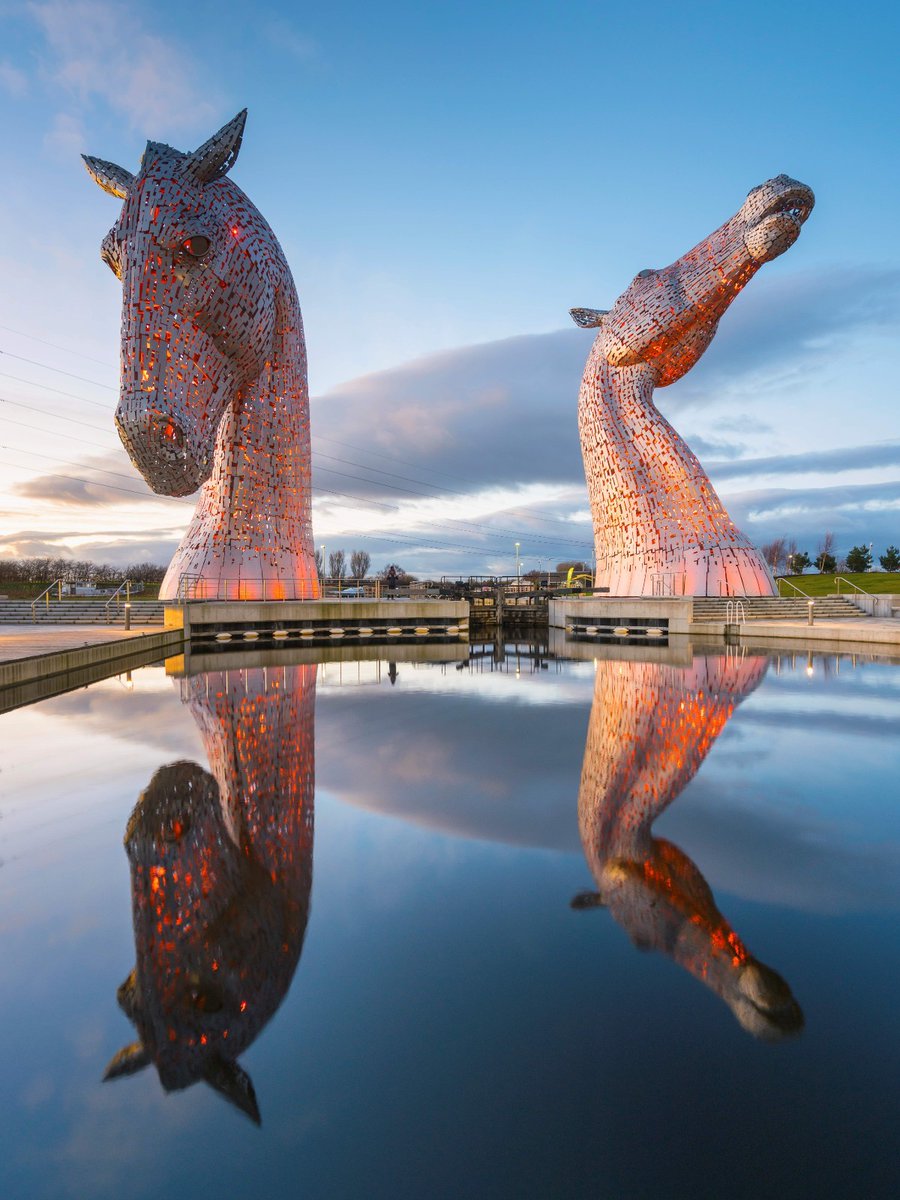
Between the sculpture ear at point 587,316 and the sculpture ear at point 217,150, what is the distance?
15.1 m

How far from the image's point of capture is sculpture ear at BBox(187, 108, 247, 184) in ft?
33.0

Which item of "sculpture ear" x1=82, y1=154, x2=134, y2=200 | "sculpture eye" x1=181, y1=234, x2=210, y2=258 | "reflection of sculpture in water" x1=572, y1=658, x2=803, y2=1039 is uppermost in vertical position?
"sculpture ear" x1=82, y1=154, x2=134, y2=200

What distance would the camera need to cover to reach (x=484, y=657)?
14.9m

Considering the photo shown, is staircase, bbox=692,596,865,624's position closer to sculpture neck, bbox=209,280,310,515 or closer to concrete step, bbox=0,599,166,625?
sculpture neck, bbox=209,280,310,515

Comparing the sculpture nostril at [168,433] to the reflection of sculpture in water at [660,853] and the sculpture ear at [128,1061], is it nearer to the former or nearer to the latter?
the reflection of sculpture in water at [660,853]

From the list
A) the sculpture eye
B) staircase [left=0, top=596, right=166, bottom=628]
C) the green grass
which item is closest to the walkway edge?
staircase [left=0, top=596, right=166, bottom=628]

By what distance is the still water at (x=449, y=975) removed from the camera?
5.50 feet

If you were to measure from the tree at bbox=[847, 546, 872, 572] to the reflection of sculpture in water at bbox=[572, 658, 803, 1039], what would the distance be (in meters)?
50.1

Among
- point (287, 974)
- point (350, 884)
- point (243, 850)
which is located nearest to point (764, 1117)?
point (287, 974)

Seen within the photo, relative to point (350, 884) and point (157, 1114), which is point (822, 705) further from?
point (157, 1114)

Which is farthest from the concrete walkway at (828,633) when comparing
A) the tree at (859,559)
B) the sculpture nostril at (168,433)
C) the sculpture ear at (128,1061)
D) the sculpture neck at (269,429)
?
the tree at (859,559)

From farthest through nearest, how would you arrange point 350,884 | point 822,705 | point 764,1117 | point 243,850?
point 822,705 < point 243,850 < point 350,884 < point 764,1117

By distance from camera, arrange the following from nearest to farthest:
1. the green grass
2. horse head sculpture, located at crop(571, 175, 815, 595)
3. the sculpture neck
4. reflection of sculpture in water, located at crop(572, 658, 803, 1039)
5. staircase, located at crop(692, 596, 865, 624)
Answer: reflection of sculpture in water, located at crop(572, 658, 803, 1039)
the sculpture neck
staircase, located at crop(692, 596, 865, 624)
horse head sculpture, located at crop(571, 175, 815, 595)
the green grass

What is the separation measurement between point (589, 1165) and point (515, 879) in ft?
5.35
